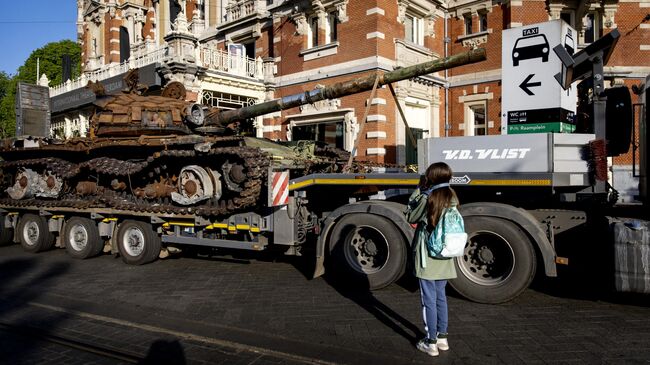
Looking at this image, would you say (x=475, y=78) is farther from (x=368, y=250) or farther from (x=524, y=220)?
(x=524, y=220)

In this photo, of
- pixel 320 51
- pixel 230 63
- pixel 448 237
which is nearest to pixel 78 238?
pixel 448 237

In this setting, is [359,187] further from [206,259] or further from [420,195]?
[206,259]

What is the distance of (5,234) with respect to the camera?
10.6 m

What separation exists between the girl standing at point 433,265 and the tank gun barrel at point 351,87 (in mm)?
3091

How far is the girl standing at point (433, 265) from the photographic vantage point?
3877 millimetres

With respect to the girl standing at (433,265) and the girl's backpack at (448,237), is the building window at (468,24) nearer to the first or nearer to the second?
the girl standing at (433,265)

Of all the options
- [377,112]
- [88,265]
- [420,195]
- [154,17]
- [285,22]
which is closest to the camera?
[420,195]

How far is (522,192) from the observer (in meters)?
5.66

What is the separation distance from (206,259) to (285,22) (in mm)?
13136

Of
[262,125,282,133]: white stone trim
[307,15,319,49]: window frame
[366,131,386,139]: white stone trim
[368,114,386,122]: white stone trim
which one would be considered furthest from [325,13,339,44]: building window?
[366,131,386,139]: white stone trim

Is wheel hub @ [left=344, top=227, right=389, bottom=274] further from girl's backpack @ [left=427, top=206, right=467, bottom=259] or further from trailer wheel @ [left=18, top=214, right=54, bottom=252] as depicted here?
trailer wheel @ [left=18, top=214, right=54, bottom=252]

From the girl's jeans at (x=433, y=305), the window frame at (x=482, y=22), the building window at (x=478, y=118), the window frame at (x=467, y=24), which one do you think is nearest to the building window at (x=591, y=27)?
the window frame at (x=482, y=22)

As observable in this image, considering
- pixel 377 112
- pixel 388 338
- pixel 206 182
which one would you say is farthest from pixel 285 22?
pixel 388 338

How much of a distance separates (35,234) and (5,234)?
152 cm
